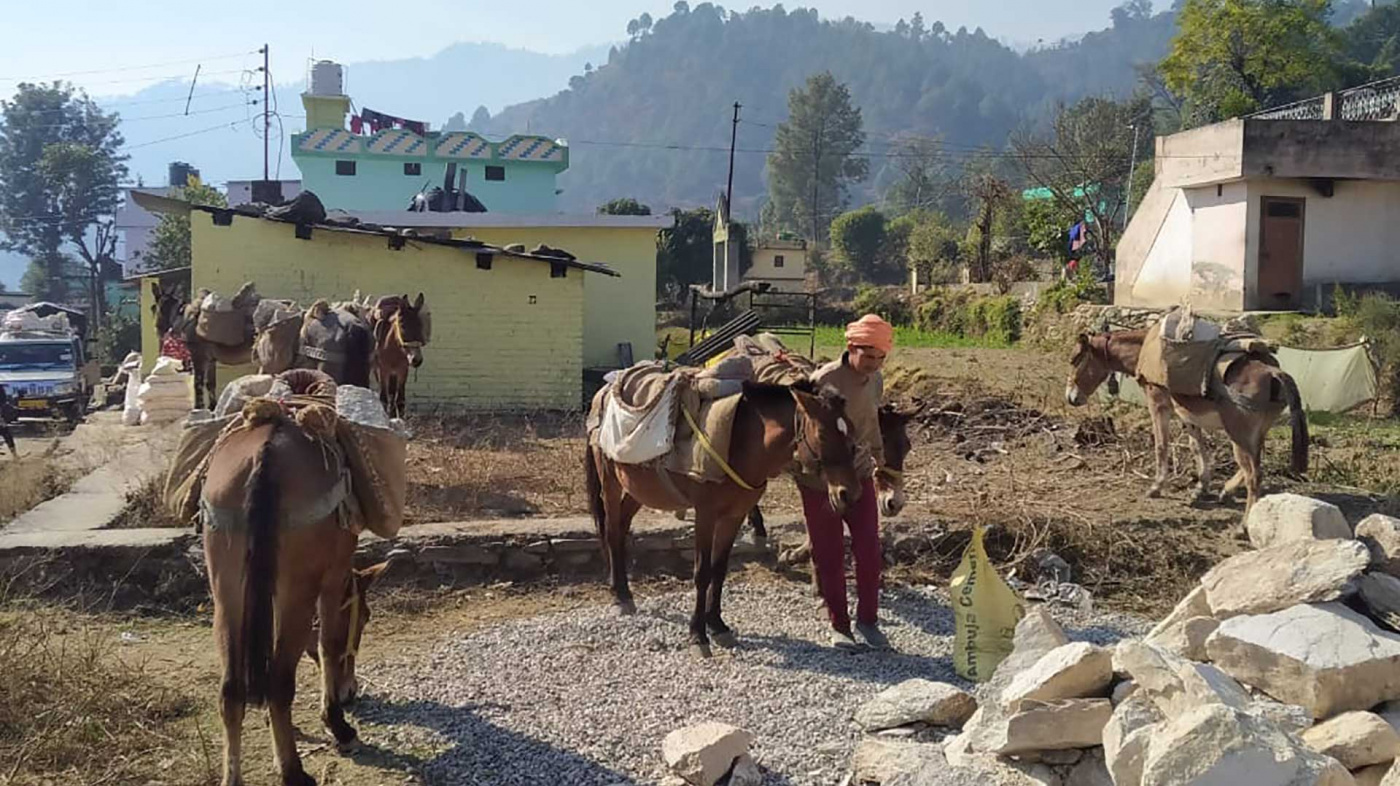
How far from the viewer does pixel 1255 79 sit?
37000mm

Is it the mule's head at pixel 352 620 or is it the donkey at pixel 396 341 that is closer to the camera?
the mule's head at pixel 352 620

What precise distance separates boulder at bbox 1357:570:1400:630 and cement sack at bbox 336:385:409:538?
401cm

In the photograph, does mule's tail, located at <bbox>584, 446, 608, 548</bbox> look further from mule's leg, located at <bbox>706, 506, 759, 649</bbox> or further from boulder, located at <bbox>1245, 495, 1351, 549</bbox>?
boulder, located at <bbox>1245, 495, 1351, 549</bbox>

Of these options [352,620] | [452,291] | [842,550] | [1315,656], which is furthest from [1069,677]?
[452,291]

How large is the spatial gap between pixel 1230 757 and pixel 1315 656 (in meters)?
0.96

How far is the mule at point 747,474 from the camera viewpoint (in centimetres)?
565

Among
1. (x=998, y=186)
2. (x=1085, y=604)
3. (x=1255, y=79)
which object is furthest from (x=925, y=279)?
(x=1085, y=604)

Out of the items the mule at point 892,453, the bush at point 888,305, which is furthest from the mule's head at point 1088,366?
the bush at point 888,305

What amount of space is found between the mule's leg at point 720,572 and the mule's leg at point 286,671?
256 cm

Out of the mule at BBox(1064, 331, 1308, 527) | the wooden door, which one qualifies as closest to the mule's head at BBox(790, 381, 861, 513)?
the mule at BBox(1064, 331, 1308, 527)

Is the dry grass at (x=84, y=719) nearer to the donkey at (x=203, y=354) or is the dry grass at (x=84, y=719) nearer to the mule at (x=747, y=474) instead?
the mule at (x=747, y=474)

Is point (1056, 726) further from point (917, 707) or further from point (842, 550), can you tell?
point (842, 550)

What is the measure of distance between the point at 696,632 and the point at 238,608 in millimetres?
2794

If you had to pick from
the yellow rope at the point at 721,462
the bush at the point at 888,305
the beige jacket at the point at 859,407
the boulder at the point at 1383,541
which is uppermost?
the bush at the point at 888,305
